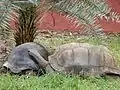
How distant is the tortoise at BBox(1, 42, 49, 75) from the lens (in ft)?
16.3

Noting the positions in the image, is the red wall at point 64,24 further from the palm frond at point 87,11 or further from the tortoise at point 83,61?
the palm frond at point 87,11

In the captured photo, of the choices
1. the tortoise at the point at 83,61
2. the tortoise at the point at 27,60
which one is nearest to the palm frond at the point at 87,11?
the tortoise at the point at 83,61

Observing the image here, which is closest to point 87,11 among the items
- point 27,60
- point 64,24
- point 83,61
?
point 83,61

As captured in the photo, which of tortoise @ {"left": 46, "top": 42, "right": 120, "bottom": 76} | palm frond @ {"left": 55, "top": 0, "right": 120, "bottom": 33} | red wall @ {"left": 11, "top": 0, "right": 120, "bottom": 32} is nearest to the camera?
palm frond @ {"left": 55, "top": 0, "right": 120, "bottom": 33}

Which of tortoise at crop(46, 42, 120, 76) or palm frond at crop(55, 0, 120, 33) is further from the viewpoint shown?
tortoise at crop(46, 42, 120, 76)

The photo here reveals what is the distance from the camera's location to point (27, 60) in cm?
506

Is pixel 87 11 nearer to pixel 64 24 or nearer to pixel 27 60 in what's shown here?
pixel 27 60

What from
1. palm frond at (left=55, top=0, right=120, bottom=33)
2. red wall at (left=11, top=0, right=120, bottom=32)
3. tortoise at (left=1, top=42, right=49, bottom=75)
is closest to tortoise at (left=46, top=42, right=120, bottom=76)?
tortoise at (left=1, top=42, right=49, bottom=75)

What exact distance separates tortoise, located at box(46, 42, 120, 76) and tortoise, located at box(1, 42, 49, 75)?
10 cm

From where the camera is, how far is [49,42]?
272 inches

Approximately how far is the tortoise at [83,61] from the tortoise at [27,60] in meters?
0.10

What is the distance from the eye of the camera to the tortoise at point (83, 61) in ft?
16.2

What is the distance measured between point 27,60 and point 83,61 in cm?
65

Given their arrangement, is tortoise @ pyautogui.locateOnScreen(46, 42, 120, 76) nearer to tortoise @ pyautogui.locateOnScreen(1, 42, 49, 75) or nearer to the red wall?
tortoise @ pyautogui.locateOnScreen(1, 42, 49, 75)
